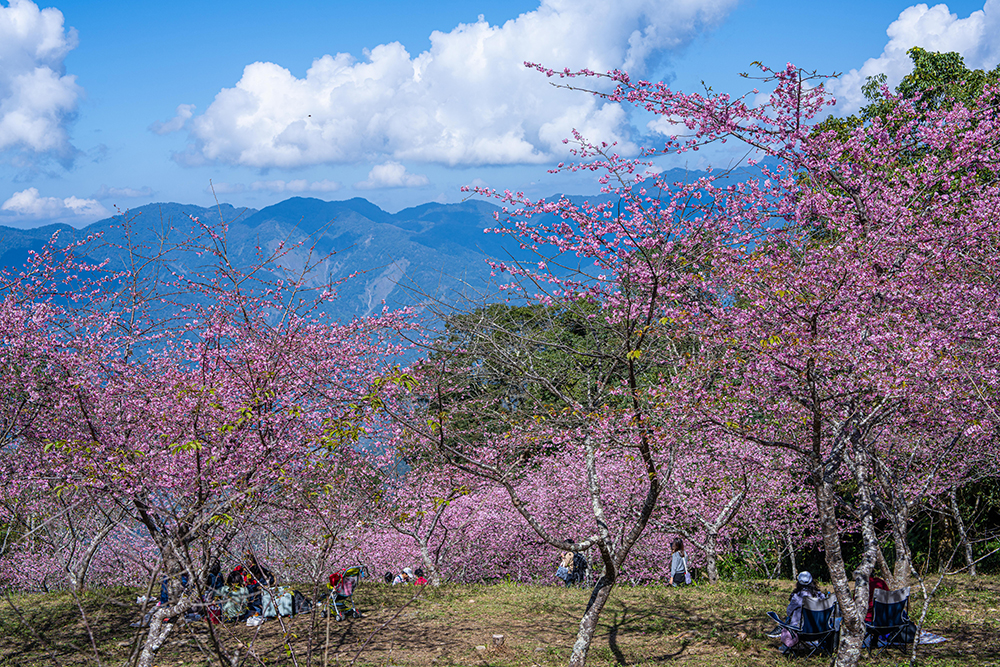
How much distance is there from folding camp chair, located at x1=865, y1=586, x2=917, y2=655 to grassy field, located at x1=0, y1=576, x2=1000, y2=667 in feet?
0.75

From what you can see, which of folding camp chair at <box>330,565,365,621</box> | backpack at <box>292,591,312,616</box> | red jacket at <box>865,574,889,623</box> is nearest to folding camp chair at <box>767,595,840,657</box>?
red jacket at <box>865,574,889,623</box>

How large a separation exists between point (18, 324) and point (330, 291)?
4.60 meters

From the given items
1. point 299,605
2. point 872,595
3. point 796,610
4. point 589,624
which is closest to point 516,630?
point 589,624

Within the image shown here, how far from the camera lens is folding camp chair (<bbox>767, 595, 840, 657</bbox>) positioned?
784cm

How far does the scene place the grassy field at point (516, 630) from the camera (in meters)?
8.20

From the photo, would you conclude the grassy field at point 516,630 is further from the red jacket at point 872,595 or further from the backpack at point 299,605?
the red jacket at point 872,595

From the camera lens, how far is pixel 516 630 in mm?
9500

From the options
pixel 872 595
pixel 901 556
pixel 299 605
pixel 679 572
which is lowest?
pixel 679 572

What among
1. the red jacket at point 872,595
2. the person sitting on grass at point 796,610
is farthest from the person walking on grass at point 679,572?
the red jacket at point 872,595

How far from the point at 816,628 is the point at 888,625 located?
2.77 feet

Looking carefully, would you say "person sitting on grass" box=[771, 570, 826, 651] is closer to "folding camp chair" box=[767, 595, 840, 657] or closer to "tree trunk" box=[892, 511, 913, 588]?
"folding camp chair" box=[767, 595, 840, 657]

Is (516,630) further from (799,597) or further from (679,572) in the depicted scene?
(679,572)

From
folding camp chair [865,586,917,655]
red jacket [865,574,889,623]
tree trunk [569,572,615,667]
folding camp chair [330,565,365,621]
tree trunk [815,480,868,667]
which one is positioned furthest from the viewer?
folding camp chair [330,565,365,621]

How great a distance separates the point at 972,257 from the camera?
320 inches
